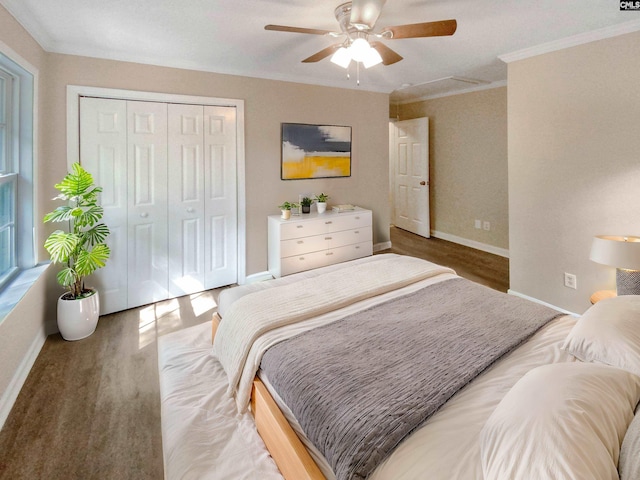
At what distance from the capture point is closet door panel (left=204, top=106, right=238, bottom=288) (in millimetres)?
3699

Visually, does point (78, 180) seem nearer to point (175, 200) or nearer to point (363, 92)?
point (175, 200)

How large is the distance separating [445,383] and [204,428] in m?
1.21

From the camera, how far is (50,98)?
2.89m

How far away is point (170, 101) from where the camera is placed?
3.40 meters

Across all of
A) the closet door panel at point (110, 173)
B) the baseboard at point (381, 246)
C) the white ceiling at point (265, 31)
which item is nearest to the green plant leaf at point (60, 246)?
the closet door panel at point (110, 173)

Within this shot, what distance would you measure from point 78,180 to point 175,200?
0.94m

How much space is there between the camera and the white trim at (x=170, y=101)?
9.78 ft

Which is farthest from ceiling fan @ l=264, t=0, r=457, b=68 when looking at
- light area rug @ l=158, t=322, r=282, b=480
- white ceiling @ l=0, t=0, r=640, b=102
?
light area rug @ l=158, t=322, r=282, b=480

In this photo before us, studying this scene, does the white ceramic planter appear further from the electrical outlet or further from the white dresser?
the electrical outlet

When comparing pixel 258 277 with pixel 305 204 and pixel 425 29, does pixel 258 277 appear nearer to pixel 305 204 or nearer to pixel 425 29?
pixel 305 204

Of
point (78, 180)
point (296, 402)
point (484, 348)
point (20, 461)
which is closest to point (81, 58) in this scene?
point (78, 180)

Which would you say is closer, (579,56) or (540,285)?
(579,56)

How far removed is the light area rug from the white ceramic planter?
85 cm

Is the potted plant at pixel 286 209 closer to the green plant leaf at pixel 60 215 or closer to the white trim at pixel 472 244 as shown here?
the green plant leaf at pixel 60 215
